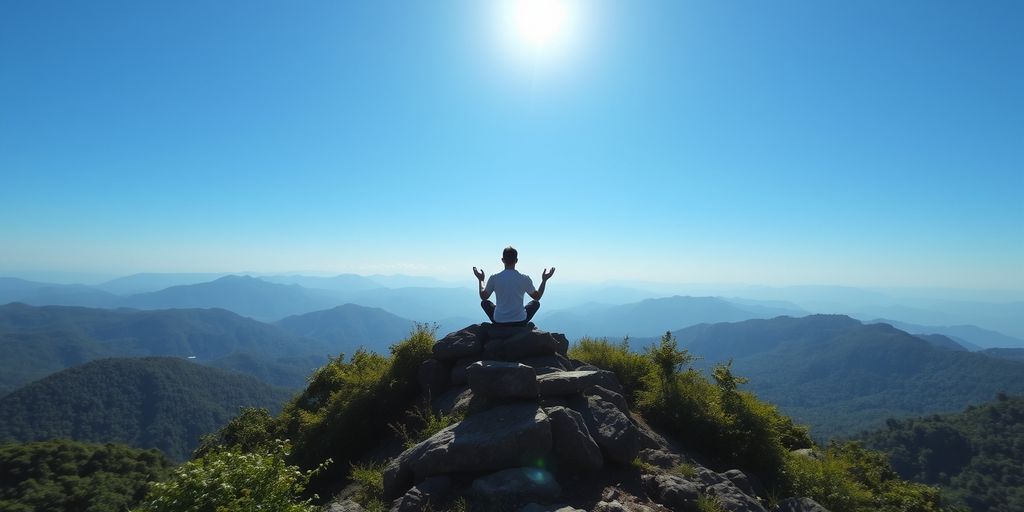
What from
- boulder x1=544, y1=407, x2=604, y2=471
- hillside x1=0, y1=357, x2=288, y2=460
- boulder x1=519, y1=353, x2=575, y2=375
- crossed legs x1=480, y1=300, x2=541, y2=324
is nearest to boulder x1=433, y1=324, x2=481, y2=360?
crossed legs x1=480, y1=300, x2=541, y2=324

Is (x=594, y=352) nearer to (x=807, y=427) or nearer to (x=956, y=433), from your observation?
(x=807, y=427)

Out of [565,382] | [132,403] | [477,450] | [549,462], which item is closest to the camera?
[477,450]

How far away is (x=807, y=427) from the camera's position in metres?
13.1

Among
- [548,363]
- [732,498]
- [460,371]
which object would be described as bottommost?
[732,498]

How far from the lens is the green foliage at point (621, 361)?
1233cm

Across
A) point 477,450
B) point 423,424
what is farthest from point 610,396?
point 423,424

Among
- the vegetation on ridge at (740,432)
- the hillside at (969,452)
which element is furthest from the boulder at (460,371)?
the hillside at (969,452)

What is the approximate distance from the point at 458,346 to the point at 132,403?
217493mm

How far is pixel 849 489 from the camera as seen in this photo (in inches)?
338

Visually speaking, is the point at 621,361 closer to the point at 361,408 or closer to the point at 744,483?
the point at 744,483

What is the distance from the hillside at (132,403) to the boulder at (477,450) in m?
147

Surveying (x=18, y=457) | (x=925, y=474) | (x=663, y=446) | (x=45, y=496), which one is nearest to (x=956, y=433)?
(x=925, y=474)

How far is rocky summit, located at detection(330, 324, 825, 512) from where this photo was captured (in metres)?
6.81

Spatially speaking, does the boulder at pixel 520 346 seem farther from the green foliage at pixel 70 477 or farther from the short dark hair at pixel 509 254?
the green foliage at pixel 70 477
